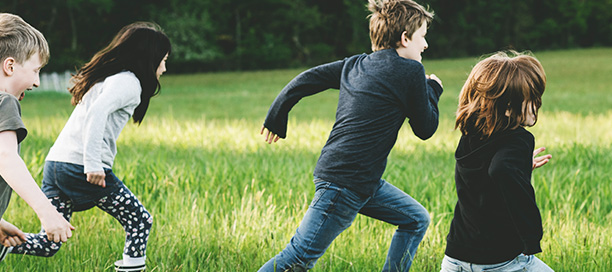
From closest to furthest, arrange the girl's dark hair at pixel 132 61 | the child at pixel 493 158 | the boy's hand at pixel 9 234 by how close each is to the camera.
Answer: the child at pixel 493 158, the boy's hand at pixel 9 234, the girl's dark hair at pixel 132 61

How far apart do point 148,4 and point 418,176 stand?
178 feet

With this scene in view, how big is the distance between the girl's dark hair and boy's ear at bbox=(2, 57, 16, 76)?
785 mm

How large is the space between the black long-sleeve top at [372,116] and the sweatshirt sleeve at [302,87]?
157 mm

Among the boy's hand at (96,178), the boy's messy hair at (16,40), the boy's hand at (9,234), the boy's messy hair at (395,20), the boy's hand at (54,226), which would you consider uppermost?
the boy's messy hair at (395,20)

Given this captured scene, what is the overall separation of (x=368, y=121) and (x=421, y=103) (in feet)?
0.86

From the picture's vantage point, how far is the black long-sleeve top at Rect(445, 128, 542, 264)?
234 cm

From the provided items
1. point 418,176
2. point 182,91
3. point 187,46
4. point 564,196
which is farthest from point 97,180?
point 187,46

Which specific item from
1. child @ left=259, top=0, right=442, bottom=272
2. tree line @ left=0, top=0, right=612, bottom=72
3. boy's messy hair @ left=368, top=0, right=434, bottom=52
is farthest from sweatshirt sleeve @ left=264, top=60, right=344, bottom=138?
tree line @ left=0, top=0, right=612, bottom=72

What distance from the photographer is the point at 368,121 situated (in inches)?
110

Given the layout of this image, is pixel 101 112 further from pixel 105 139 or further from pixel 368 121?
pixel 368 121

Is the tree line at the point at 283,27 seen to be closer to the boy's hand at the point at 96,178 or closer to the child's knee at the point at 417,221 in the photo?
the boy's hand at the point at 96,178

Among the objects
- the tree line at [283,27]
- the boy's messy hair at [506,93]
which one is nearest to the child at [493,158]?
the boy's messy hair at [506,93]

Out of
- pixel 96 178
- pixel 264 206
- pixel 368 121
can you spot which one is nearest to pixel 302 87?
pixel 368 121

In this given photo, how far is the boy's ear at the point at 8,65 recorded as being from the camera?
8.10ft
